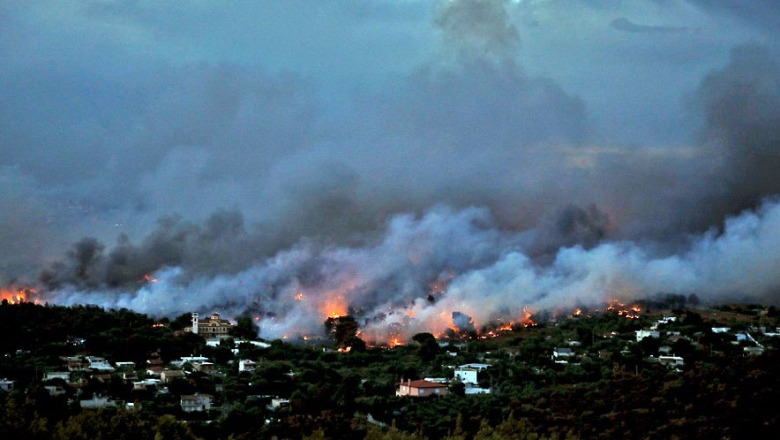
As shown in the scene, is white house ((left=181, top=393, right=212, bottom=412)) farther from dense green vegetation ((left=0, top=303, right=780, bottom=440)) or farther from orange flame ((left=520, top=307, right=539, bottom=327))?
orange flame ((left=520, top=307, right=539, bottom=327))

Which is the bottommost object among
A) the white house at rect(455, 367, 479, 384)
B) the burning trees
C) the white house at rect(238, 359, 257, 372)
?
the white house at rect(455, 367, 479, 384)

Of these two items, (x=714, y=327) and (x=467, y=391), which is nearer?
(x=467, y=391)

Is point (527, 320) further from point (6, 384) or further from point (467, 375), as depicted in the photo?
point (6, 384)

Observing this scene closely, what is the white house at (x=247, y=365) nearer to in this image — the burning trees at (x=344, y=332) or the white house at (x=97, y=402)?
the burning trees at (x=344, y=332)

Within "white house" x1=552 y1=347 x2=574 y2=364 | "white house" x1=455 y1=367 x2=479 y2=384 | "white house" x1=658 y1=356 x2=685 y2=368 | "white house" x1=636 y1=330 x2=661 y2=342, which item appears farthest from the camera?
"white house" x1=636 y1=330 x2=661 y2=342

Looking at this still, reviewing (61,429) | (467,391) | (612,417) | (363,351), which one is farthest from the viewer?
(363,351)

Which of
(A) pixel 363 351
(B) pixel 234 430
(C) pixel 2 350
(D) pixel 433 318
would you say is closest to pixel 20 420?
(B) pixel 234 430

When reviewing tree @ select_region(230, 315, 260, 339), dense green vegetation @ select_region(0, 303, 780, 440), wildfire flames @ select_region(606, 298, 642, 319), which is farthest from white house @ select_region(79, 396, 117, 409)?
wildfire flames @ select_region(606, 298, 642, 319)

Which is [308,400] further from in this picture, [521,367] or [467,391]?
[521,367]
